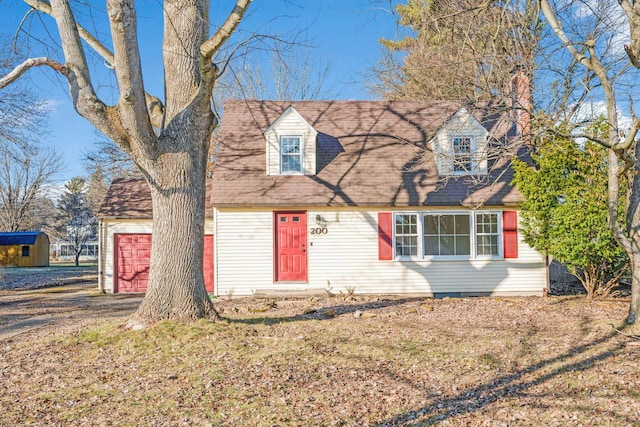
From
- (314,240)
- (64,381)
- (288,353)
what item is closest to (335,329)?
(288,353)

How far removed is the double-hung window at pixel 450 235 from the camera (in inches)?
535

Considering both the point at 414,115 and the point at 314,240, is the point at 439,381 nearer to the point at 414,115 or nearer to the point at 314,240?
the point at 314,240

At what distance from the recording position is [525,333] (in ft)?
25.5

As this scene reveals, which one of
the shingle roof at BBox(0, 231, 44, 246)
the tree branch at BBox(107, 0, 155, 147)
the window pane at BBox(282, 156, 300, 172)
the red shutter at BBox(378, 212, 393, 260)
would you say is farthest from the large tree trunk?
the shingle roof at BBox(0, 231, 44, 246)

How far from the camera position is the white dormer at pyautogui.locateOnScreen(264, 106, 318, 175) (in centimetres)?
1399

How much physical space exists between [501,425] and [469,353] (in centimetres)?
228

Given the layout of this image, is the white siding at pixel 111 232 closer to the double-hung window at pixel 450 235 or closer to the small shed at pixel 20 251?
the double-hung window at pixel 450 235

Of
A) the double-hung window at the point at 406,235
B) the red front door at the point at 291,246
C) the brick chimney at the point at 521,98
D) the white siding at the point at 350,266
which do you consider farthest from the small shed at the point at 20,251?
the brick chimney at the point at 521,98

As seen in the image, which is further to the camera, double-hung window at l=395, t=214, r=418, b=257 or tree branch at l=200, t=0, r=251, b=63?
double-hung window at l=395, t=214, r=418, b=257

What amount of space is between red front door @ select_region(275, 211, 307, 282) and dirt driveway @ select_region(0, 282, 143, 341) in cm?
390

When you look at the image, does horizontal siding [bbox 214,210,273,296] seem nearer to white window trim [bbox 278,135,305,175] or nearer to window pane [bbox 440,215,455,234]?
white window trim [bbox 278,135,305,175]

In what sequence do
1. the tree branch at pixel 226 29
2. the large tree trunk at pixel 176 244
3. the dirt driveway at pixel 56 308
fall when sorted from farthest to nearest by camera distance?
the dirt driveway at pixel 56 308 → the large tree trunk at pixel 176 244 → the tree branch at pixel 226 29

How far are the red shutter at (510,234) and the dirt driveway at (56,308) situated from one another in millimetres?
9806

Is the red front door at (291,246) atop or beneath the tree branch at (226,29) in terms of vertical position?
beneath
